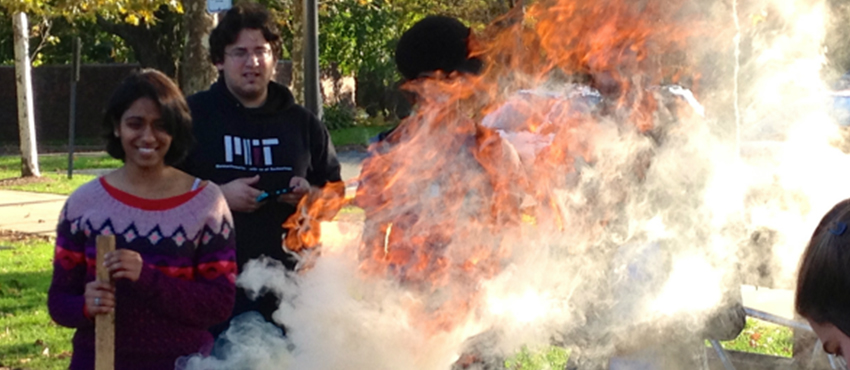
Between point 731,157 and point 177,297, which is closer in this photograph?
point 177,297

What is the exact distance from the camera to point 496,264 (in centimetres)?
381

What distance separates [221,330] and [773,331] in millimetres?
4492

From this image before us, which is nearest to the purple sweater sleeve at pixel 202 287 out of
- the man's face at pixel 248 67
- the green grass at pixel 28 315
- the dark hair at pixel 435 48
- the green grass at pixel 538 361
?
the man's face at pixel 248 67

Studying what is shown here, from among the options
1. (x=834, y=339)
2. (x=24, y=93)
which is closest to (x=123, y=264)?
(x=834, y=339)

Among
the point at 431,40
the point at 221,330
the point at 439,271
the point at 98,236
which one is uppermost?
the point at 431,40

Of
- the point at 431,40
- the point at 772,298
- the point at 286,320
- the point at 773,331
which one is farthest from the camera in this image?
the point at 772,298

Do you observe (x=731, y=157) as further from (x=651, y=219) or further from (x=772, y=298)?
(x=772, y=298)

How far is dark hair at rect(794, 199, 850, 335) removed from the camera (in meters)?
1.91

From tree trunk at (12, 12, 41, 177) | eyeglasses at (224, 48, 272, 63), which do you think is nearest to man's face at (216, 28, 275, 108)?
eyeglasses at (224, 48, 272, 63)

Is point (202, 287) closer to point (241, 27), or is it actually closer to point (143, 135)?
point (143, 135)

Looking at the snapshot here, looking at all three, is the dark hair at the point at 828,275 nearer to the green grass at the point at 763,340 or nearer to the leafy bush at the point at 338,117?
the green grass at the point at 763,340

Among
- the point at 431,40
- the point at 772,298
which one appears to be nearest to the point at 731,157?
the point at 431,40

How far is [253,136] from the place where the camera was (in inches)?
161

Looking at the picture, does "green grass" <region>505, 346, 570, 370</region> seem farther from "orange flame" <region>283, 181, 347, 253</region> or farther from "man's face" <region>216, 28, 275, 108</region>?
"man's face" <region>216, 28, 275, 108</region>
